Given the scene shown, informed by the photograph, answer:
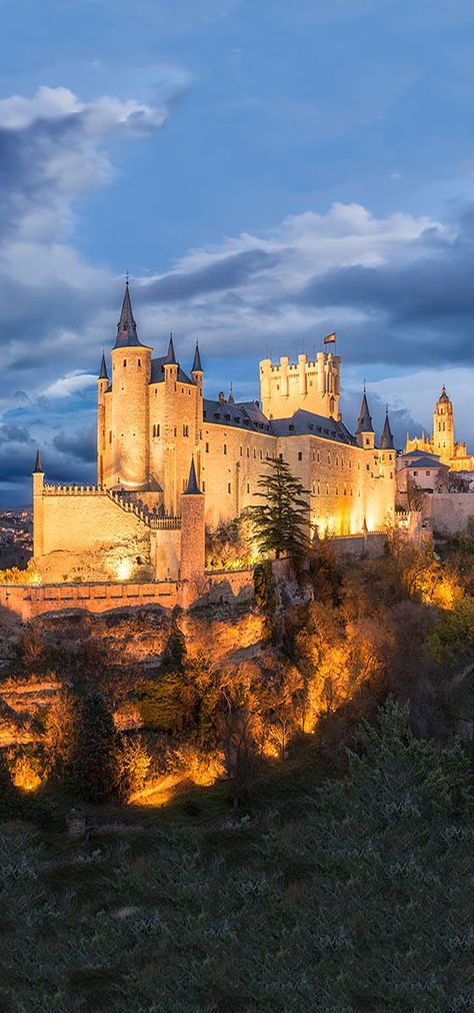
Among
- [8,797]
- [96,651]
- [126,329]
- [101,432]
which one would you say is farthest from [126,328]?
[8,797]

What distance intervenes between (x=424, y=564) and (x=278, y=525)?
50.1ft

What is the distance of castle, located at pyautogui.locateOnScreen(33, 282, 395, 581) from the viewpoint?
51156 mm

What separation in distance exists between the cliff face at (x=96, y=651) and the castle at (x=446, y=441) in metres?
78.1

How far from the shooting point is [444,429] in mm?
125562

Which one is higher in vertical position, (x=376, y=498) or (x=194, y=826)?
(x=376, y=498)

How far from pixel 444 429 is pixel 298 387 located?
4883cm

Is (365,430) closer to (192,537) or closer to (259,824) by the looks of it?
(192,537)

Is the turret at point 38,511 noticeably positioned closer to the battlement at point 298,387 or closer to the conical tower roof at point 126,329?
the conical tower roof at point 126,329

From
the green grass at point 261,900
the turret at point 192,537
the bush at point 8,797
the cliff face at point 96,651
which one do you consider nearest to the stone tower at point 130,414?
the turret at point 192,537

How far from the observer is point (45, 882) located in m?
30.4

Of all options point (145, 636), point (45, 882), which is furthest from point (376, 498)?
point (45, 882)

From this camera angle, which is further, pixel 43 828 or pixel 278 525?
pixel 278 525

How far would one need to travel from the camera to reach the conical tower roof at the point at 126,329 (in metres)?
59.1

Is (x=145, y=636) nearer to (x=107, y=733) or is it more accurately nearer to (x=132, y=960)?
(x=107, y=733)
